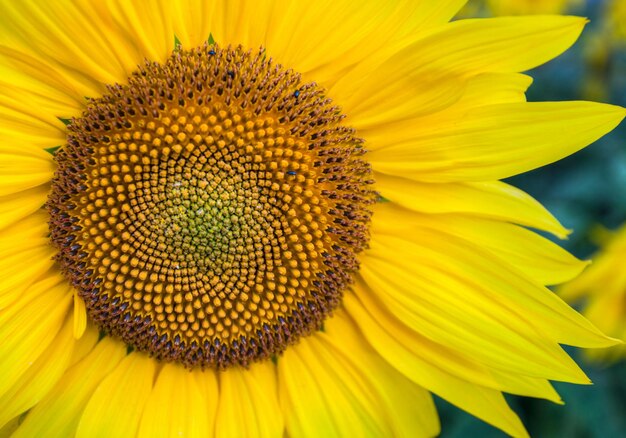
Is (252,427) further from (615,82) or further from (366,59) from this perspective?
(615,82)

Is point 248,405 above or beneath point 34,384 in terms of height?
beneath

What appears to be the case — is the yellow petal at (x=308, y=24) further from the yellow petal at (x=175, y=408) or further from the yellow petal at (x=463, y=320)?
the yellow petal at (x=175, y=408)

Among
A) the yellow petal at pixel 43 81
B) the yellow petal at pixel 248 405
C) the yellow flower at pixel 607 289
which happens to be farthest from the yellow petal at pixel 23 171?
the yellow flower at pixel 607 289

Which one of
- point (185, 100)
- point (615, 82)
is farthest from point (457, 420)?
point (615, 82)

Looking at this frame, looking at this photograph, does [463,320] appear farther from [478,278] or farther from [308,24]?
[308,24]

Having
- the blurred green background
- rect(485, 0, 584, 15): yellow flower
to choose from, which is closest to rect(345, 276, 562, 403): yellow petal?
the blurred green background

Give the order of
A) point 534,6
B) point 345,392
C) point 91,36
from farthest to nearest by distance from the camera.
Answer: point 534,6, point 345,392, point 91,36

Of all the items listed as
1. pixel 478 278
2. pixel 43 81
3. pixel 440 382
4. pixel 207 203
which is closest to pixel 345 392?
pixel 440 382
